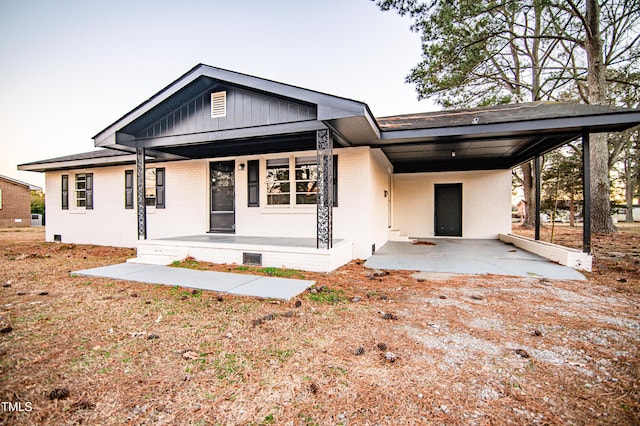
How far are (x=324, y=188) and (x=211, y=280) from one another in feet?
8.38

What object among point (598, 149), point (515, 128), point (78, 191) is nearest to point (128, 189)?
point (78, 191)

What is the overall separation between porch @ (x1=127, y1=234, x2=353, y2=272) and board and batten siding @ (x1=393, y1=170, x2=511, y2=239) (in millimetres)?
5490

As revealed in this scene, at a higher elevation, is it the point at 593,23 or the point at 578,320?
the point at 593,23

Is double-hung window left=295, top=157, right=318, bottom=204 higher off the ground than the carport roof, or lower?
lower

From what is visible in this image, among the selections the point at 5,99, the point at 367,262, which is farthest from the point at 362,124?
the point at 5,99

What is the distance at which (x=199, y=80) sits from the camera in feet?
19.4

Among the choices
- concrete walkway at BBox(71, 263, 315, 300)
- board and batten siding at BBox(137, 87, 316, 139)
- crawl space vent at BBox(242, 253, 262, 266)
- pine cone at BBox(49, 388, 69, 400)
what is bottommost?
concrete walkway at BBox(71, 263, 315, 300)

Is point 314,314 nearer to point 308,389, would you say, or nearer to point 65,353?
point 308,389

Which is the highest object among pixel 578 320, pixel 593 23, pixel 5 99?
pixel 593 23

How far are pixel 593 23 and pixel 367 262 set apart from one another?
11.8m

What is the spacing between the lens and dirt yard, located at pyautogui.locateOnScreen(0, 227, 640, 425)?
1.59 m

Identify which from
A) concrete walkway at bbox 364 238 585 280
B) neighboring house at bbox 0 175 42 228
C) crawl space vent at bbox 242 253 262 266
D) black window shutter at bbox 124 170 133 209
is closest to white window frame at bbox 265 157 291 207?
crawl space vent at bbox 242 253 262 266

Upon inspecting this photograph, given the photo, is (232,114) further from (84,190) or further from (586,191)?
(84,190)

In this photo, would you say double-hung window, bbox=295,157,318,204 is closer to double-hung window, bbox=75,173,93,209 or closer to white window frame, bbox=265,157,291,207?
white window frame, bbox=265,157,291,207
